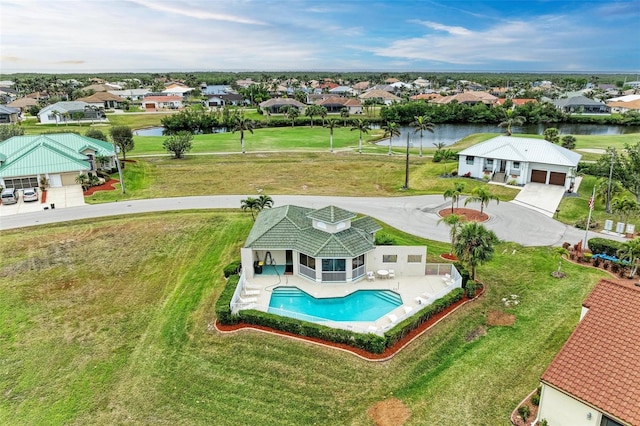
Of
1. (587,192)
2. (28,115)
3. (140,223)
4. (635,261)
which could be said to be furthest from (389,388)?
(28,115)

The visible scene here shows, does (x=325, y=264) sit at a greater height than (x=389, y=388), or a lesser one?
greater

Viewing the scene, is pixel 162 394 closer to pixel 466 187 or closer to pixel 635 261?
pixel 635 261

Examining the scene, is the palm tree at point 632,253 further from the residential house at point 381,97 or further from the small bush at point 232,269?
the residential house at point 381,97

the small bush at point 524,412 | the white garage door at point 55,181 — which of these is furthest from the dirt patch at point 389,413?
the white garage door at point 55,181

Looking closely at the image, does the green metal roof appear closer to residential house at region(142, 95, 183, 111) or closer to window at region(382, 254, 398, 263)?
window at region(382, 254, 398, 263)

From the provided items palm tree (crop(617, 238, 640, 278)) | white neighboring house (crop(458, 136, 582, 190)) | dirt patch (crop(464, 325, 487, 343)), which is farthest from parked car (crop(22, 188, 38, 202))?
palm tree (crop(617, 238, 640, 278))

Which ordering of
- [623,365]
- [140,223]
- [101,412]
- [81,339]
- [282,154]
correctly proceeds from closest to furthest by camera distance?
[623,365], [101,412], [81,339], [140,223], [282,154]

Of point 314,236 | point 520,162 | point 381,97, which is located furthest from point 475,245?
point 381,97
